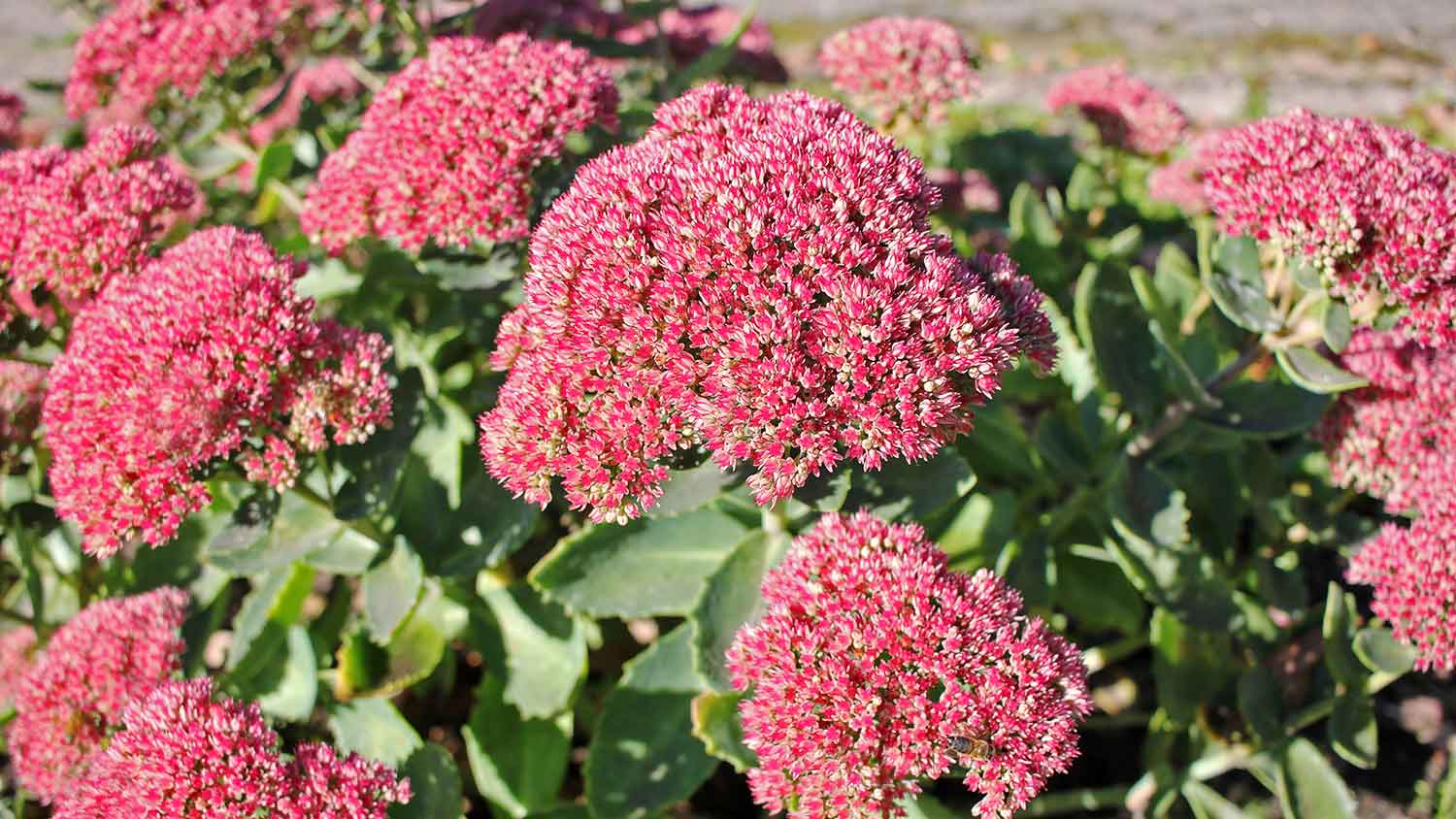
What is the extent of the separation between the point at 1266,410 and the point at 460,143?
6.64ft

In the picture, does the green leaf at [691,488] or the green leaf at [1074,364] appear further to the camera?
the green leaf at [1074,364]

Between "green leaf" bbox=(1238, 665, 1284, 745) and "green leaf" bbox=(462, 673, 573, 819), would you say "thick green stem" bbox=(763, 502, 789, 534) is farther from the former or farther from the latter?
"green leaf" bbox=(1238, 665, 1284, 745)

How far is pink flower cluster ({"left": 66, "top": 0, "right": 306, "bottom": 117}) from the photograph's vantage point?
9.04 feet

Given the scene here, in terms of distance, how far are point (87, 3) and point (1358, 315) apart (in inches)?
166

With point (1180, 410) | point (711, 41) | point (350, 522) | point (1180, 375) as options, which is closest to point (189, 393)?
point (350, 522)

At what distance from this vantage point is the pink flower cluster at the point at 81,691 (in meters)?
2.16

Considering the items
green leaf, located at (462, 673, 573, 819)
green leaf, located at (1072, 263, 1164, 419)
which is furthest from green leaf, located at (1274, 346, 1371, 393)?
green leaf, located at (462, 673, 573, 819)

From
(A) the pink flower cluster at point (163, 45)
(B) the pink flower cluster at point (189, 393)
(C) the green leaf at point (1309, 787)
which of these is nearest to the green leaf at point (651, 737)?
(B) the pink flower cluster at point (189, 393)

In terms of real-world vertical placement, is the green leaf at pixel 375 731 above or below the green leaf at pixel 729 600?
below

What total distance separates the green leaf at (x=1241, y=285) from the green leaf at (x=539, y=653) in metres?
1.75

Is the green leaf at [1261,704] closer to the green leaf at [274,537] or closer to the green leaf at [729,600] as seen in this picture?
the green leaf at [729,600]

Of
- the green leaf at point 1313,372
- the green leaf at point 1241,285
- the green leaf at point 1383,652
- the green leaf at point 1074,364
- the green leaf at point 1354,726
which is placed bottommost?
the green leaf at point 1354,726

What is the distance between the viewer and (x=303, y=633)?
2443 mm

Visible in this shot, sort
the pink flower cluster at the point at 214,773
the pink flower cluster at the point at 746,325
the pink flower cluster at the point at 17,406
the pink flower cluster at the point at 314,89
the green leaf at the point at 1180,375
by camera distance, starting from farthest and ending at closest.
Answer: the pink flower cluster at the point at 314,89
the pink flower cluster at the point at 17,406
the green leaf at the point at 1180,375
the pink flower cluster at the point at 214,773
the pink flower cluster at the point at 746,325
